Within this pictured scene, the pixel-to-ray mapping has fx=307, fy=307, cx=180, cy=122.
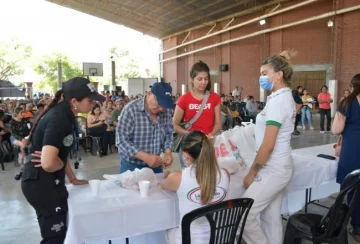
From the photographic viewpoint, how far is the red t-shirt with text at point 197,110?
2627mm

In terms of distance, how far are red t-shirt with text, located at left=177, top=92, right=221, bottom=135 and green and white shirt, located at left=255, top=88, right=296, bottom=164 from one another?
77 centimetres

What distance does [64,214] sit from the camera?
1.74 metres

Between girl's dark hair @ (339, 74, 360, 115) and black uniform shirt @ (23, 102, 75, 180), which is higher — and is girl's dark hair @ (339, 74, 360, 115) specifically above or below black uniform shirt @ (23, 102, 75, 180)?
above

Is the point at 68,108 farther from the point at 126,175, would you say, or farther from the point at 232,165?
the point at 232,165

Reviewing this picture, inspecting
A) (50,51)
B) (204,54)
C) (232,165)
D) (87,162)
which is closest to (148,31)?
(204,54)

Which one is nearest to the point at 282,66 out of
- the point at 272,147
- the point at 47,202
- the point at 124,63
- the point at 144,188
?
the point at 272,147

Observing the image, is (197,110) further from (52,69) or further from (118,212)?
(52,69)

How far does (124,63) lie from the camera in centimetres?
4078

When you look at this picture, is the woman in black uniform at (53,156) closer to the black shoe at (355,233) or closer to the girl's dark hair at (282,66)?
the girl's dark hair at (282,66)

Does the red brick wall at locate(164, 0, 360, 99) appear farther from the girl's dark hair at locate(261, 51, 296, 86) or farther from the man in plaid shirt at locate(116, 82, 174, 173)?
the man in plaid shirt at locate(116, 82, 174, 173)

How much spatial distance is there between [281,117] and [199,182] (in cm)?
63

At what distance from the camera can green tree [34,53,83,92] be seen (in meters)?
34.5

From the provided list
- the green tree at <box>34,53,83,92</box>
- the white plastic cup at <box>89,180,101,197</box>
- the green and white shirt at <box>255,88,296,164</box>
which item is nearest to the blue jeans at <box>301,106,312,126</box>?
the green and white shirt at <box>255,88,296,164</box>

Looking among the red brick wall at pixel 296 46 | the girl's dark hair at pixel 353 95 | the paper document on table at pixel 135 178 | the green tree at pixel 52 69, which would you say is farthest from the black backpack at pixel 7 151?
the green tree at pixel 52 69
